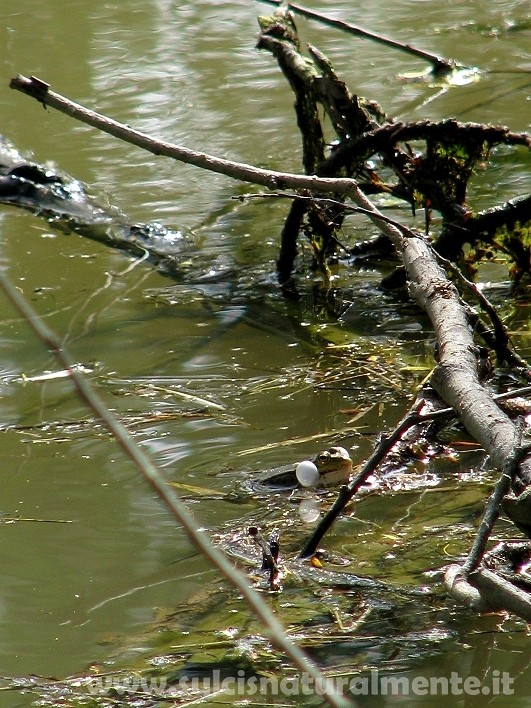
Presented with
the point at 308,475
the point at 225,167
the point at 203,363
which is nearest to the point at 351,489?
the point at 308,475

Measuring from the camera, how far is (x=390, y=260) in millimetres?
4914

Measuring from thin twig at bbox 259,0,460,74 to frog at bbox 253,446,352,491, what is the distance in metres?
3.70

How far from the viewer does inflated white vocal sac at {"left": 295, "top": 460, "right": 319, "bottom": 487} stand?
10.1ft

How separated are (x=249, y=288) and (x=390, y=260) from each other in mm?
681

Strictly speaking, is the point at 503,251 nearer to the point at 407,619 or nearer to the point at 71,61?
the point at 407,619

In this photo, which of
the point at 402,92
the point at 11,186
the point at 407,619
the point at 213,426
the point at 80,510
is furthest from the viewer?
the point at 402,92

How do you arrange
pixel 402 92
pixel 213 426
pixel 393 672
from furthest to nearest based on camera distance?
pixel 402 92
pixel 213 426
pixel 393 672

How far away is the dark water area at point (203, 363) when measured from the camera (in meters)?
2.57

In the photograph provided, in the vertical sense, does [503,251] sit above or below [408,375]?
above

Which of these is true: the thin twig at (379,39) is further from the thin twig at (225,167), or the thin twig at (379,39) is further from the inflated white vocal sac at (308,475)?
the inflated white vocal sac at (308,475)

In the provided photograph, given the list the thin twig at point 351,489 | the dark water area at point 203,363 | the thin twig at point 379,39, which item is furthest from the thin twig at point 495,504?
the thin twig at point 379,39

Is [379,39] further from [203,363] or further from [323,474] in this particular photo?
[323,474]

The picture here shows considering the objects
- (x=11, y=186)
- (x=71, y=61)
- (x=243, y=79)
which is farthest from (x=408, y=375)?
(x=71, y=61)

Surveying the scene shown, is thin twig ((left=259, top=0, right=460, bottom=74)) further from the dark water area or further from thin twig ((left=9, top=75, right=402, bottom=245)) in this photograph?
thin twig ((left=9, top=75, right=402, bottom=245))
